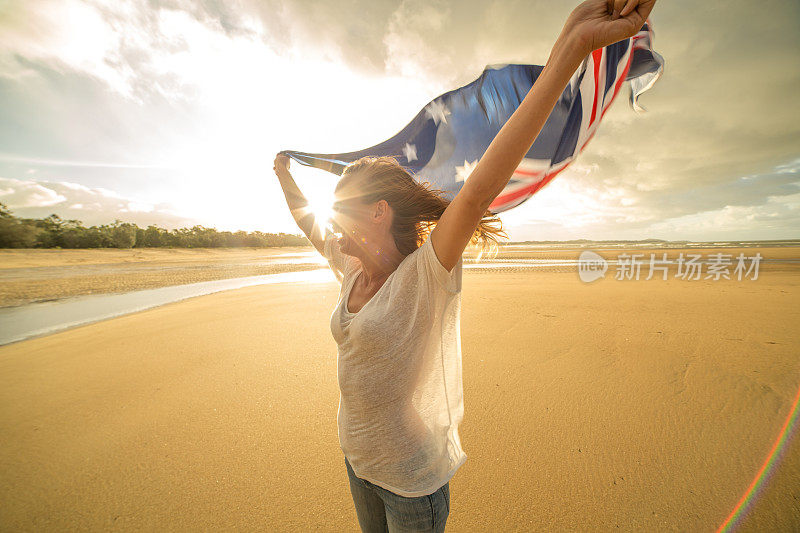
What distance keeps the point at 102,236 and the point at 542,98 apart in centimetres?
5618

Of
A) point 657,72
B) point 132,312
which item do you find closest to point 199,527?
point 657,72

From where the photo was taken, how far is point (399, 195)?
4.59ft

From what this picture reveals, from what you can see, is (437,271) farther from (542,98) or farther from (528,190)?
(528,190)

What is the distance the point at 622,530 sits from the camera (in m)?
2.02

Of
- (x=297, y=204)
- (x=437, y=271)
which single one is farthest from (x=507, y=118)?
(x=437, y=271)

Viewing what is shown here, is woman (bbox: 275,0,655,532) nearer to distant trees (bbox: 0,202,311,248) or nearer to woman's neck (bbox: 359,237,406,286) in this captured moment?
woman's neck (bbox: 359,237,406,286)

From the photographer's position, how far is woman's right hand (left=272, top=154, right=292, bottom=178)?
2.57 metres

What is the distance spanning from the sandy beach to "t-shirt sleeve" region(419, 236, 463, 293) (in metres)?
2.09

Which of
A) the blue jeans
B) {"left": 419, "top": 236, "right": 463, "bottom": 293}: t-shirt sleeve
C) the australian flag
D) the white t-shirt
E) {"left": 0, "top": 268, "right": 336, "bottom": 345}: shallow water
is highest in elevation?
the australian flag

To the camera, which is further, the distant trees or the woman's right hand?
the distant trees

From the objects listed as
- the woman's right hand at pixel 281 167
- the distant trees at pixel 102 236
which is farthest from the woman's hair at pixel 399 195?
the distant trees at pixel 102 236

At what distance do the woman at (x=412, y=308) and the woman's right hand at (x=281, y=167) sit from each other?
49.7 inches

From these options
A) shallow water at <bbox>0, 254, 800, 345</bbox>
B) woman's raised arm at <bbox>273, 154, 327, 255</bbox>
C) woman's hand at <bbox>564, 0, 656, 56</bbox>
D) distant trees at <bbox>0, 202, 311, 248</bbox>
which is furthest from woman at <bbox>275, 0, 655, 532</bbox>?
distant trees at <bbox>0, 202, 311, 248</bbox>

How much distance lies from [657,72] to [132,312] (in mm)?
11909
